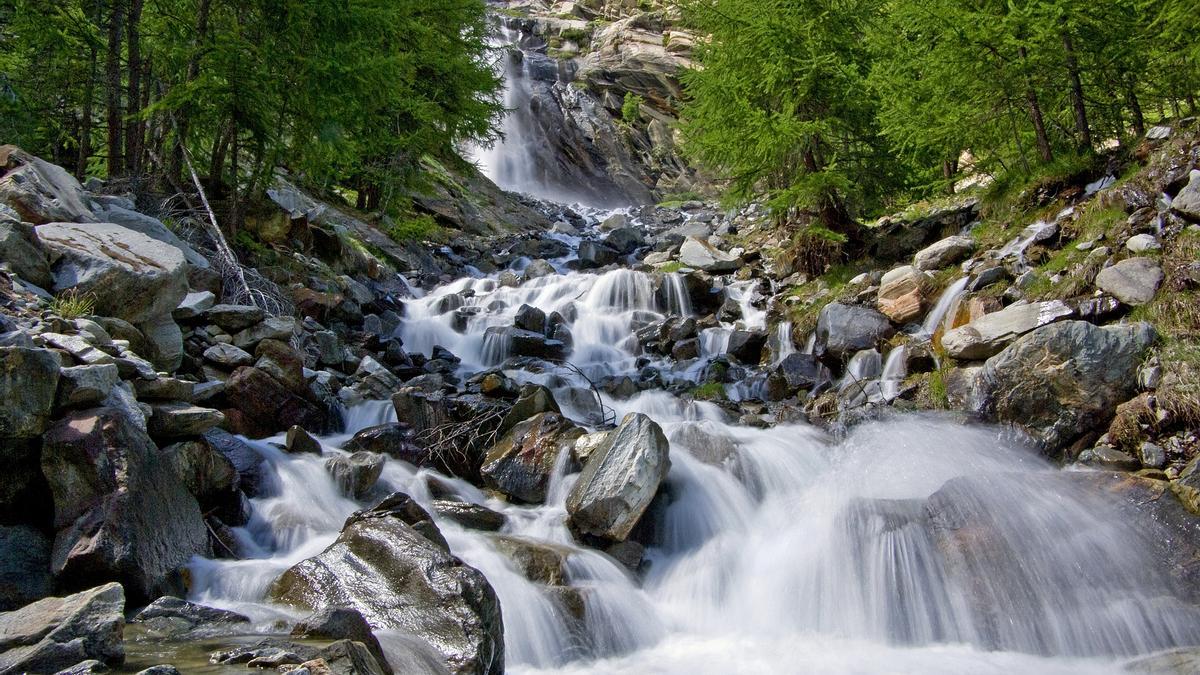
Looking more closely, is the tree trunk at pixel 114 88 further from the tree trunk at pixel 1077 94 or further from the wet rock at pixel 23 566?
the tree trunk at pixel 1077 94

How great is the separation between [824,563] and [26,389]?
20.4 feet

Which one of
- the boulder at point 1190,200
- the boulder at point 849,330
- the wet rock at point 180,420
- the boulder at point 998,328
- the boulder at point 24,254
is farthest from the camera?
the boulder at point 849,330

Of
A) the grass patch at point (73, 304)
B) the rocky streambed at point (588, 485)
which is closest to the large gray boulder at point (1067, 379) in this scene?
the rocky streambed at point (588, 485)

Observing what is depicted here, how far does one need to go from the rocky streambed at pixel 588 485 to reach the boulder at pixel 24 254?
3 cm

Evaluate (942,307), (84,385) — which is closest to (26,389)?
(84,385)

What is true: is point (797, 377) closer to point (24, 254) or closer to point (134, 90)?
point (24, 254)

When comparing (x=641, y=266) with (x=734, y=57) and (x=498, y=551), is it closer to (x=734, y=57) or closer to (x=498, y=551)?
(x=734, y=57)

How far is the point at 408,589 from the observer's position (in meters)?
4.95

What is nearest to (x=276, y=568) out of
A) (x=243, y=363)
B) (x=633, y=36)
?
(x=243, y=363)

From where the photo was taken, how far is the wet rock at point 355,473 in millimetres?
7391

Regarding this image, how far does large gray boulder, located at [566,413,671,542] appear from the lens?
6809mm

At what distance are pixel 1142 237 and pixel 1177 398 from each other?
2297mm

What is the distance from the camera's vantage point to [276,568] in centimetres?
582

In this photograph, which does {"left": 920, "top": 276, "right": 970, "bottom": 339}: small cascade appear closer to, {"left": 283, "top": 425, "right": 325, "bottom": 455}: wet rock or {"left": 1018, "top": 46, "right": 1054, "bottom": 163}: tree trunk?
{"left": 1018, "top": 46, "right": 1054, "bottom": 163}: tree trunk
